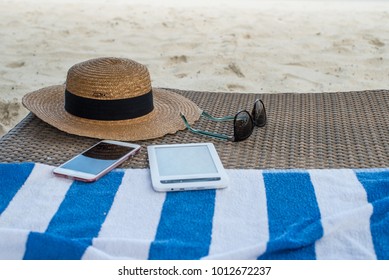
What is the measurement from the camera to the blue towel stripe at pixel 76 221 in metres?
0.88

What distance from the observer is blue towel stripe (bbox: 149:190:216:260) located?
35.6 inches

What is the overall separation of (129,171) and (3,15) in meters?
2.77

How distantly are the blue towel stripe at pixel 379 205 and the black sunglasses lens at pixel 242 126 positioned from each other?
0.30 metres

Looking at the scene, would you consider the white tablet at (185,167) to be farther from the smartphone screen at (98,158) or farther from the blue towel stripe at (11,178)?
the blue towel stripe at (11,178)

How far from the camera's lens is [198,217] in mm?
1000

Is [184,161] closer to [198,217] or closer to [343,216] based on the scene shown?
[198,217]

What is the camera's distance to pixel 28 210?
3.33 ft

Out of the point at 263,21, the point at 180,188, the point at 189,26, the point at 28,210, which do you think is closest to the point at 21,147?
the point at 28,210

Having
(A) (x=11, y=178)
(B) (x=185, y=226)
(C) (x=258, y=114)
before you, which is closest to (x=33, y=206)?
(A) (x=11, y=178)

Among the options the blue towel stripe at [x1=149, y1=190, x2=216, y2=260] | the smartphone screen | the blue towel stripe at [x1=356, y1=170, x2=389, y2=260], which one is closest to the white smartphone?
the smartphone screen

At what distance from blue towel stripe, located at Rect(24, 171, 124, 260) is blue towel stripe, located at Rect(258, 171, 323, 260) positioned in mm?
288

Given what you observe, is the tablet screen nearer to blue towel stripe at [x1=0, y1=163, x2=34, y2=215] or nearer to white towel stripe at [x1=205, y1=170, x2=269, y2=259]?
white towel stripe at [x1=205, y1=170, x2=269, y2=259]

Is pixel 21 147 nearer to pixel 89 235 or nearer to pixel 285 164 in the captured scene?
pixel 89 235

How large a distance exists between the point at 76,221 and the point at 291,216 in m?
0.38
